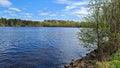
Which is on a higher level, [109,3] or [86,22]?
[109,3]

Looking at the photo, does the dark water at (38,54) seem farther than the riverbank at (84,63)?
Yes

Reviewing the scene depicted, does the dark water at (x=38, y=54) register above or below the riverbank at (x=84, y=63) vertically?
below

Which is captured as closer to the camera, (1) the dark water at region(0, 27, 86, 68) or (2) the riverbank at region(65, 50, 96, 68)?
(2) the riverbank at region(65, 50, 96, 68)

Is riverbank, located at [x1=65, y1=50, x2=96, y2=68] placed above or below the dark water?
above

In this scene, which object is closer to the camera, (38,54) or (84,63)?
(84,63)

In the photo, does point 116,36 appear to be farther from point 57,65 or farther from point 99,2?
point 57,65

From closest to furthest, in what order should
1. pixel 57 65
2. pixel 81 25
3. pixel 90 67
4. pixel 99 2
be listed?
pixel 90 67, pixel 99 2, pixel 81 25, pixel 57 65

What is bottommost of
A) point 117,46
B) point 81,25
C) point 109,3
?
point 117,46

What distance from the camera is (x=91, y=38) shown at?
2312 cm

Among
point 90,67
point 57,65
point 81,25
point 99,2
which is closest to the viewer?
point 90,67

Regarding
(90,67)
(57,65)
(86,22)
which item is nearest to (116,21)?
(86,22)

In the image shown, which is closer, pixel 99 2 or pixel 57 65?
pixel 99 2

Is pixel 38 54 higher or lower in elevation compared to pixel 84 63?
lower

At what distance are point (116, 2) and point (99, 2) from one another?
7.62 feet
